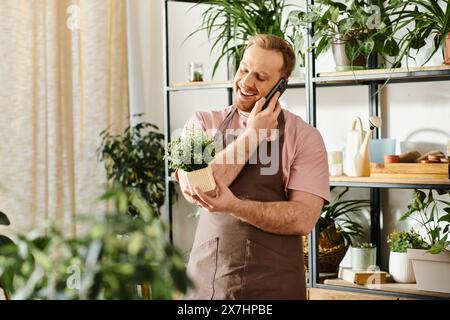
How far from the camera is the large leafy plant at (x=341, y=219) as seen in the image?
3.16 metres

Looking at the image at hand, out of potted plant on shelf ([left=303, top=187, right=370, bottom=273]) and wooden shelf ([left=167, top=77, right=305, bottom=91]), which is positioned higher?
wooden shelf ([left=167, top=77, right=305, bottom=91])

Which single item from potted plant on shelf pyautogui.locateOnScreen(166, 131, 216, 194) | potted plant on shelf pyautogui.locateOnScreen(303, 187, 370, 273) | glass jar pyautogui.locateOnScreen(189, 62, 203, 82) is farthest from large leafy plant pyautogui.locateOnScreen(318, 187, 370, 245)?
potted plant on shelf pyautogui.locateOnScreen(166, 131, 216, 194)

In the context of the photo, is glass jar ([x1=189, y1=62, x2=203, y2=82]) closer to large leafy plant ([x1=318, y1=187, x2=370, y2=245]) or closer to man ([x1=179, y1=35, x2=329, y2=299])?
large leafy plant ([x1=318, y1=187, x2=370, y2=245])

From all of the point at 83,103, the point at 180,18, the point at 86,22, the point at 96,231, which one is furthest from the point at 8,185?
the point at 96,231

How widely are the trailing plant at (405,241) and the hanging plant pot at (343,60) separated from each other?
2.41 feet

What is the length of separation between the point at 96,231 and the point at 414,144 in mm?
2692

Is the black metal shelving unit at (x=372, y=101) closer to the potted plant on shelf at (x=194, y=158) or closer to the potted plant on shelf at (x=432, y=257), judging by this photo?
the potted plant on shelf at (x=432, y=257)

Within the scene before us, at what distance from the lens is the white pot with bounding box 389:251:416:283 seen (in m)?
2.96

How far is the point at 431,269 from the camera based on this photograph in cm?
279

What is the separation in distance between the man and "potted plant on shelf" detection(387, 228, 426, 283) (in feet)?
2.85

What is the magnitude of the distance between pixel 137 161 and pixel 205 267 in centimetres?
169

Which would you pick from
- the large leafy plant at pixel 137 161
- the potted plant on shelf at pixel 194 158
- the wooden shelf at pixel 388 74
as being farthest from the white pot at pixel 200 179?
the large leafy plant at pixel 137 161

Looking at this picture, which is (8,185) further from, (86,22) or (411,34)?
(411,34)

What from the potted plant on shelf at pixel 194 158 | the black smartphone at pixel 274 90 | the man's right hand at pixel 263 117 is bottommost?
the potted plant on shelf at pixel 194 158
